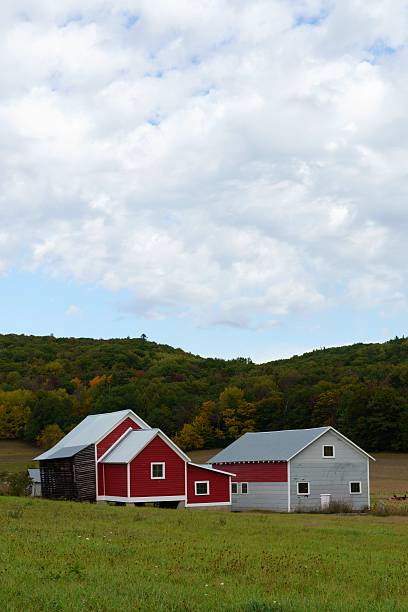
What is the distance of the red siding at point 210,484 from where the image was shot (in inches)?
2259

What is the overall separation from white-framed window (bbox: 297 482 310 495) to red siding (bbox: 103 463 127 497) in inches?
489

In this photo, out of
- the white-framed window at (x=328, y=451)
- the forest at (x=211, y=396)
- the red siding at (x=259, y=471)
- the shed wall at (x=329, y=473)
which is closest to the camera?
the shed wall at (x=329, y=473)

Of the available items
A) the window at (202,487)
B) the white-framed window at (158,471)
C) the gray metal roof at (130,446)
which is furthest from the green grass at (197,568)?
the window at (202,487)

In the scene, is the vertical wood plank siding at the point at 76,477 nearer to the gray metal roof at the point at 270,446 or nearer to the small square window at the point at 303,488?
the gray metal roof at the point at 270,446

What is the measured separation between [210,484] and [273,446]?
6691 mm

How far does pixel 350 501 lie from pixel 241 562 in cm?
4248

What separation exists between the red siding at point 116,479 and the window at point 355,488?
16.7 meters

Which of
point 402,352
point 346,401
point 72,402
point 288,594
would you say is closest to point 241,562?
point 288,594

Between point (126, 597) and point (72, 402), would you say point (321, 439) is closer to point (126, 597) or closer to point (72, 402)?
point (126, 597)

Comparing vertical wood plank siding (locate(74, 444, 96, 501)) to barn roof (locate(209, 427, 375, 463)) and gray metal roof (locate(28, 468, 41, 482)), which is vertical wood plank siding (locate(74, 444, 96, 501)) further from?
gray metal roof (locate(28, 468, 41, 482))

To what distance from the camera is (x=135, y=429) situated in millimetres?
62031

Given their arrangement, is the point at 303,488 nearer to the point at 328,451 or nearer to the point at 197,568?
the point at 328,451

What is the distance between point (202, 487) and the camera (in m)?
57.8

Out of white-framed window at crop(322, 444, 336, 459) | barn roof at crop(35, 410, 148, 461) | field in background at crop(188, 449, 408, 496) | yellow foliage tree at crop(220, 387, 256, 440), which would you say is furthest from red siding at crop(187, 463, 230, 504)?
yellow foliage tree at crop(220, 387, 256, 440)
